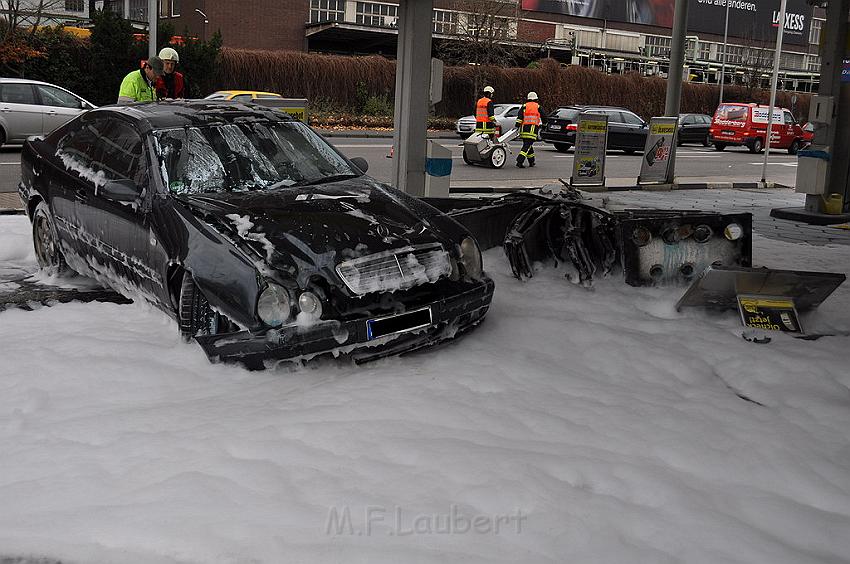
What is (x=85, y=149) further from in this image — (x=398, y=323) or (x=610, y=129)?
(x=610, y=129)

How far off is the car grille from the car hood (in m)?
0.05

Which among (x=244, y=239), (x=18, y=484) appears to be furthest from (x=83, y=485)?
(x=244, y=239)

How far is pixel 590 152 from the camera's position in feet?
55.9

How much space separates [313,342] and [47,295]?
2834 millimetres

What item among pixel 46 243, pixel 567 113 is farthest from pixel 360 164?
pixel 567 113

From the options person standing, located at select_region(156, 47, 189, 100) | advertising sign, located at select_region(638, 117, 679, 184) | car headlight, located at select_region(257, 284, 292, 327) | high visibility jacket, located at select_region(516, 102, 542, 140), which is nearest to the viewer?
car headlight, located at select_region(257, 284, 292, 327)

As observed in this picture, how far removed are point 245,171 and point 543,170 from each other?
16.4m

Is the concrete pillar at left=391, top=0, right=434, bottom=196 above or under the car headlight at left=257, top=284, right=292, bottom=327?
above

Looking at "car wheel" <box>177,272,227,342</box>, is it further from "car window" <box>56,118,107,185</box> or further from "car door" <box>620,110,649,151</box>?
"car door" <box>620,110,649,151</box>

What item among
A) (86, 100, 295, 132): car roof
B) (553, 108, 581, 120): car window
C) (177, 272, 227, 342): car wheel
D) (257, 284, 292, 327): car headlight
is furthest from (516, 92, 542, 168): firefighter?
(257, 284, 292, 327): car headlight

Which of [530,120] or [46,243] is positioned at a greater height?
[530,120]

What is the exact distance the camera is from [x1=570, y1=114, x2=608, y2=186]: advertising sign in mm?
16859

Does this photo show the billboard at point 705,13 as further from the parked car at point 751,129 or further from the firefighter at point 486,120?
the firefighter at point 486,120

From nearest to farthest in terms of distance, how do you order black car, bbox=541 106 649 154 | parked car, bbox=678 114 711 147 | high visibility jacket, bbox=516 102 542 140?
high visibility jacket, bbox=516 102 542 140
black car, bbox=541 106 649 154
parked car, bbox=678 114 711 147
